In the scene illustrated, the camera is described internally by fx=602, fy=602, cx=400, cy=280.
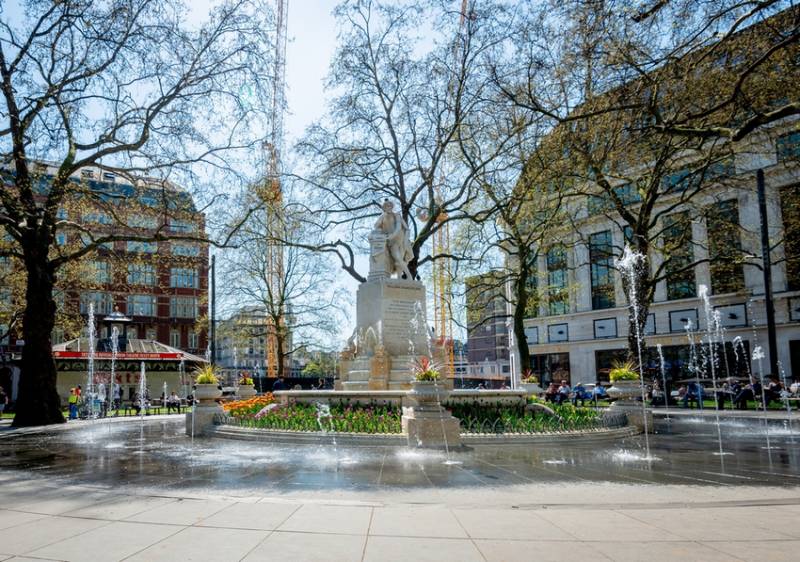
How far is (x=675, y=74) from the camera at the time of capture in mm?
11180

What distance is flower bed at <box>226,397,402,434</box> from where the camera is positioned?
13.4 m

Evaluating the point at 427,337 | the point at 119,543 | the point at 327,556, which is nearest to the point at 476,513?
the point at 327,556

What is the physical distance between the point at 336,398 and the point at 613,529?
11216mm

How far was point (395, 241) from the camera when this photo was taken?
65.4 ft

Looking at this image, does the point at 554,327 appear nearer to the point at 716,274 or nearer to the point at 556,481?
the point at 716,274

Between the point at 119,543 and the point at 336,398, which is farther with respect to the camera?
the point at 336,398

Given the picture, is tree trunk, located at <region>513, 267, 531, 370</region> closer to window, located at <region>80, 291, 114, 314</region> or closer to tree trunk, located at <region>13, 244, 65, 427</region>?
tree trunk, located at <region>13, 244, 65, 427</region>

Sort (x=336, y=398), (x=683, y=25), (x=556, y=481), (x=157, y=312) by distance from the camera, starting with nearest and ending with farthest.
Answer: (x=556, y=481)
(x=683, y=25)
(x=336, y=398)
(x=157, y=312)

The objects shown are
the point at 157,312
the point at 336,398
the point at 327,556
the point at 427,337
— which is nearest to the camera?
the point at 327,556

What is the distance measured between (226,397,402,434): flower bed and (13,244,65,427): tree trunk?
7.64m

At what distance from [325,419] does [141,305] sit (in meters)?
64.7

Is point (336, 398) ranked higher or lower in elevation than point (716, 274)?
lower

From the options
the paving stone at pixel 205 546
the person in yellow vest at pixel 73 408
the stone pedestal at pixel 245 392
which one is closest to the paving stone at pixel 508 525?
the paving stone at pixel 205 546

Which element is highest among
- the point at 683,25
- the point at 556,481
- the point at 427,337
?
the point at 683,25
